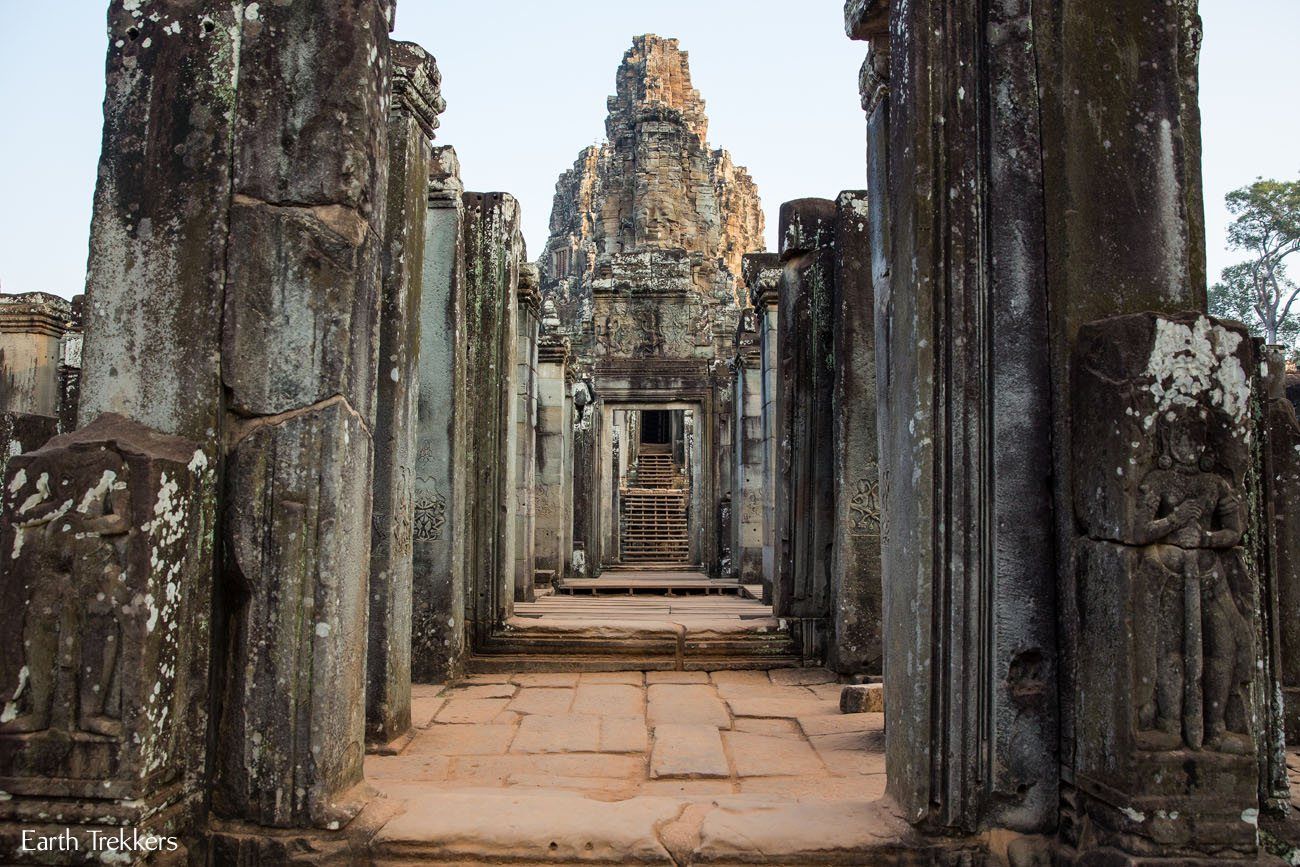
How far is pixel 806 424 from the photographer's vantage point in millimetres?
7273

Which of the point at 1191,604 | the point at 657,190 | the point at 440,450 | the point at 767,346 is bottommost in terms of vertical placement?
the point at 1191,604

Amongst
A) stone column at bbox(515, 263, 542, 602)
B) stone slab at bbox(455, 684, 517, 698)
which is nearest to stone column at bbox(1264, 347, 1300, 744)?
stone slab at bbox(455, 684, 517, 698)

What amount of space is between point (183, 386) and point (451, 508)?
302 cm

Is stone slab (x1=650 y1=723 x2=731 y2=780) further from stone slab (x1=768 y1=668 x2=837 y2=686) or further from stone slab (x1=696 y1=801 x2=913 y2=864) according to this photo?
stone slab (x1=768 y1=668 x2=837 y2=686)

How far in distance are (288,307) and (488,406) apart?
161 inches

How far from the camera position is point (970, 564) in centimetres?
313

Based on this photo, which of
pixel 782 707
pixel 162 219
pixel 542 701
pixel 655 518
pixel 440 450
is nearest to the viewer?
pixel 162 219

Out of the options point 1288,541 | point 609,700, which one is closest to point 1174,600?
point 1288,541

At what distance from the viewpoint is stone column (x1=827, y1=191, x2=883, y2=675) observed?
646cm

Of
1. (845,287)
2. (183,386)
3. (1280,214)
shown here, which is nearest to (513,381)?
(845,287)

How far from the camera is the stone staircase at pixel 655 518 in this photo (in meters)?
22.2

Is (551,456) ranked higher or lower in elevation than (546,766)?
higher

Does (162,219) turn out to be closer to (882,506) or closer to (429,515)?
(882,506)

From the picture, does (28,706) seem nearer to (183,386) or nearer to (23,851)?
(23,851)
